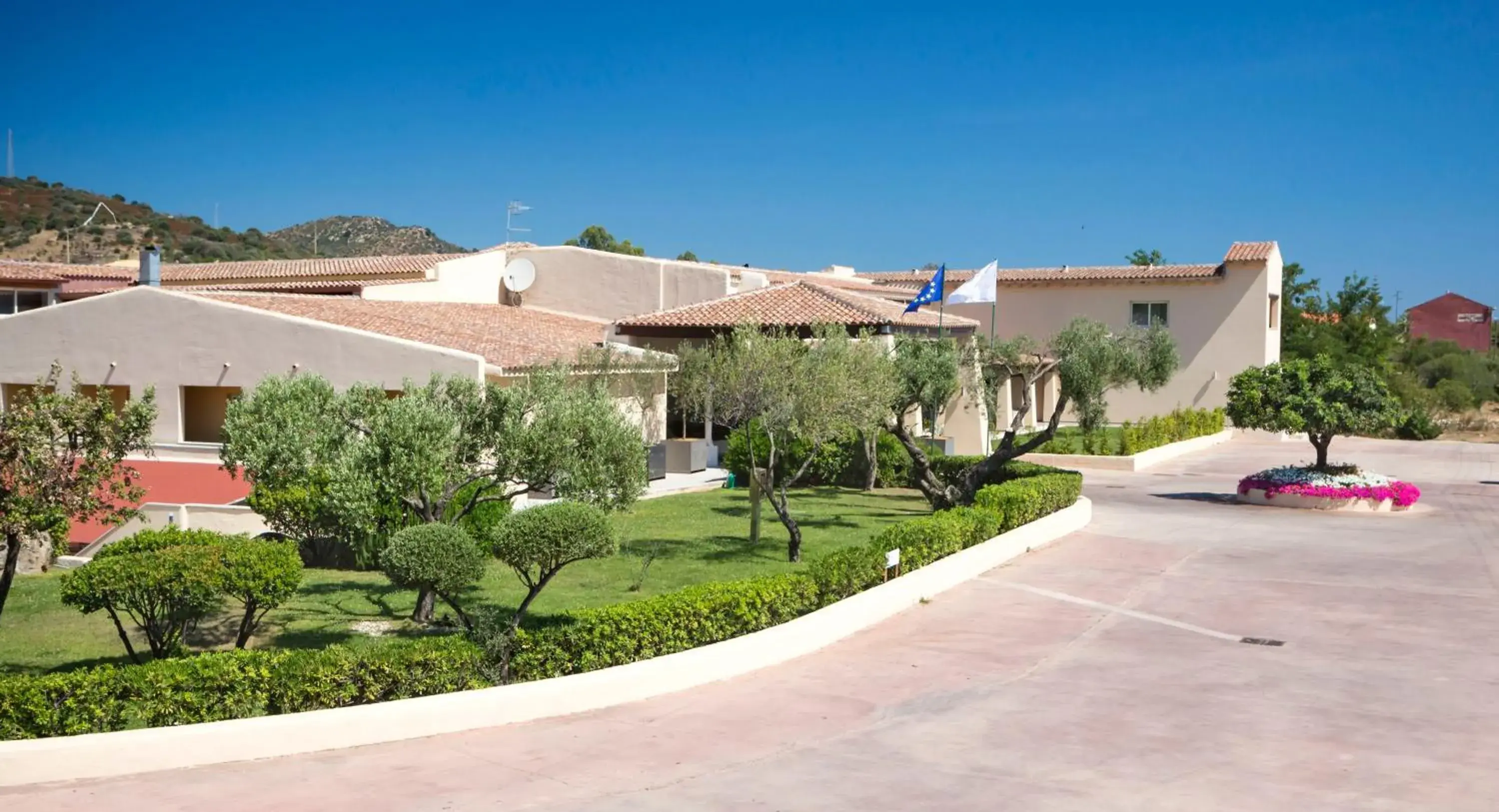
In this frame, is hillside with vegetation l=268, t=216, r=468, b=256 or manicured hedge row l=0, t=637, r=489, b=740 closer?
manicured hedge row l=0, t=637, r=489, b=740

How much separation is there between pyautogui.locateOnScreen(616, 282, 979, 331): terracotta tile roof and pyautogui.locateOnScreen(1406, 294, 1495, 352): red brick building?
7185 cm

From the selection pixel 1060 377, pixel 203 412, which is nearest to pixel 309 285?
pixel 203 412

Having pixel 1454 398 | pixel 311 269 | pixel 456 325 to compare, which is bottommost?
pixel 1454 398

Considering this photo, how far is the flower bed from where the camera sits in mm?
25391

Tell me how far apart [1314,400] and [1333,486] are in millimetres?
2216

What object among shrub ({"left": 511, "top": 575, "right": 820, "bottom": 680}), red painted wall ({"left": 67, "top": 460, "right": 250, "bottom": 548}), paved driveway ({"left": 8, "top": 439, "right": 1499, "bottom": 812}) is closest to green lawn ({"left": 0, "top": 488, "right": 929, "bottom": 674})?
shrub ({"left": 511, "top": 575, "right": 820, "bottom": 680})

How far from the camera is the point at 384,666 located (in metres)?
10.0

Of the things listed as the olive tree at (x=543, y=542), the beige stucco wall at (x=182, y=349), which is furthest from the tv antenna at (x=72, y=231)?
the olive tree at (x=543, y=542)

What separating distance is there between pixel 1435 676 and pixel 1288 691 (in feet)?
5.98

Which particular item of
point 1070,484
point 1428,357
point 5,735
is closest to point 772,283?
point 1070,484

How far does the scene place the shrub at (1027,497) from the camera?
1995 centimetres

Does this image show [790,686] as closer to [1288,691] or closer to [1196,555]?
[1288,691]

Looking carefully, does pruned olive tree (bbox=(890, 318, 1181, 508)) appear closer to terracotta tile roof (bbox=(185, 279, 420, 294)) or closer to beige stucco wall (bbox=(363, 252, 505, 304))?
beige stucco wall (bbox=(363, 252, 505, 304))

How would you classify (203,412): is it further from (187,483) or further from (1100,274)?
(1100,274)
